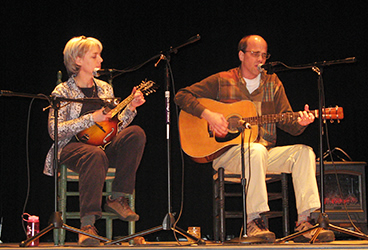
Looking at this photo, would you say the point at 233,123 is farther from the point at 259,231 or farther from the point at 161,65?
the point at 161,65

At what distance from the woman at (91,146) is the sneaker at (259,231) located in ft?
2.40

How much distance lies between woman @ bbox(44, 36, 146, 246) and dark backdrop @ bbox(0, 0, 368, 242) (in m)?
0.70

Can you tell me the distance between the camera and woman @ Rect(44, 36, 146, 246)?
2.89 meters

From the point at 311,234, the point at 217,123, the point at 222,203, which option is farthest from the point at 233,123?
the point at 311,234

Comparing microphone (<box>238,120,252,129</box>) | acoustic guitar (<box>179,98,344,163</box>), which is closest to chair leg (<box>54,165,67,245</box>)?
acoustic guitar (<box>179,98,344,163</box>)

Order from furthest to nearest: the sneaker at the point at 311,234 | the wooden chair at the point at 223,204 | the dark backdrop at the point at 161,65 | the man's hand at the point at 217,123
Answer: the dark backdrop at the point at 161,65 → the man's hand at the point at 217,123 → the wooden chair at the point at 223,204 → the sneaker at the point at 311,234

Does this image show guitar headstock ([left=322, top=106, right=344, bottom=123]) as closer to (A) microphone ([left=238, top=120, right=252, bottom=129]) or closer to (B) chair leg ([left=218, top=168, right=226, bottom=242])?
(A) microphone ([left=238, top=120, right=252, bottom=129])

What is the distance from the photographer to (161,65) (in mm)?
4258

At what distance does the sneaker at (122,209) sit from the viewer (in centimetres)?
299

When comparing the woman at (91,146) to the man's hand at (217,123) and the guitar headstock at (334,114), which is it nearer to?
the man's hand at (217,123)

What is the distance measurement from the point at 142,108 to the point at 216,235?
137cm

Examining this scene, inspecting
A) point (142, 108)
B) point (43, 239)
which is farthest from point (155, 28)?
point (43, 239)

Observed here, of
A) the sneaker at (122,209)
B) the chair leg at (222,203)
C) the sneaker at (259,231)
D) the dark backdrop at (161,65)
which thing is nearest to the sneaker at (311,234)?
the sneaker at (259,231)

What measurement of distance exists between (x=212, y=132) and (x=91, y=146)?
89 centimetres
